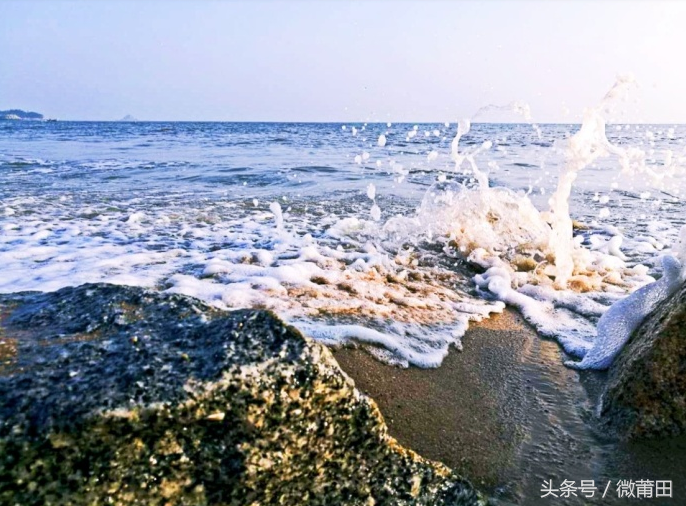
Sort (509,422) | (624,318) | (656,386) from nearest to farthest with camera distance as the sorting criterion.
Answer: (656,386) → (509,422) → (624,318)

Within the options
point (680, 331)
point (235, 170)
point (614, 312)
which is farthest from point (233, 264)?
point (235, 170)

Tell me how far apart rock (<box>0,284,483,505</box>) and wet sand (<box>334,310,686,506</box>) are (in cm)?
38

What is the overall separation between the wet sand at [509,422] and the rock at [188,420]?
1.26 feet

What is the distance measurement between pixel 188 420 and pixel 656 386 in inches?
71.3

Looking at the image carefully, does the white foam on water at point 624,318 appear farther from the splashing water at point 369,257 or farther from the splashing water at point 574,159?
the splashing water at point 574,159

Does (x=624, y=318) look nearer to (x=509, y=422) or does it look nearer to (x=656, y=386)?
(x=656, y=386)

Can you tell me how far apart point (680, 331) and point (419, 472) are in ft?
4.15

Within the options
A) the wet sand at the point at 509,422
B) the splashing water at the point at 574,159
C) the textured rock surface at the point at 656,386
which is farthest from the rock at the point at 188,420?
the splashing water at the point at 574,159

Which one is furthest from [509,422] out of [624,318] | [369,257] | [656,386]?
[369,257]

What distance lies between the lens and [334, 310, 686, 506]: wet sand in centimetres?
181

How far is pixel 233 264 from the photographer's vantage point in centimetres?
412

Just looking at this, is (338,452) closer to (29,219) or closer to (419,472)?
(419,472)

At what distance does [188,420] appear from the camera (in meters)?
1.15

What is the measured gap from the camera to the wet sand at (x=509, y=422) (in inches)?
71.1
